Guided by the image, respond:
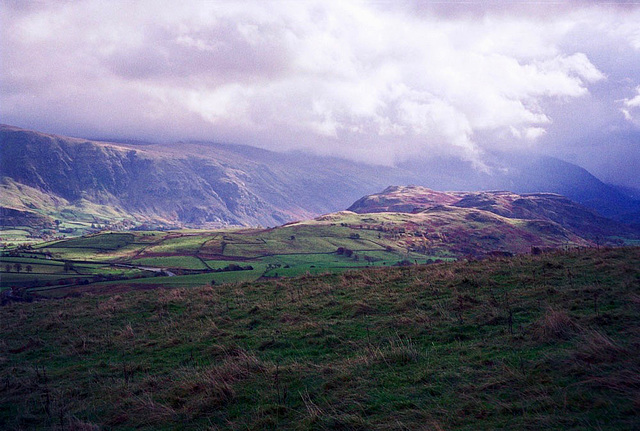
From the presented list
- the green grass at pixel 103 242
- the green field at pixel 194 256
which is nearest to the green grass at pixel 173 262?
the green field at pixel 194 256

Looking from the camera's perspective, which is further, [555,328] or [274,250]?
[274,250]

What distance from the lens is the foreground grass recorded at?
22.6ft

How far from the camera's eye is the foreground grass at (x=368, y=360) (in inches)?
272

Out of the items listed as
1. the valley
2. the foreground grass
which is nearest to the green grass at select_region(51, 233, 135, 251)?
the valley

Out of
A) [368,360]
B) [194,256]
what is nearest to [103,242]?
[194,256]

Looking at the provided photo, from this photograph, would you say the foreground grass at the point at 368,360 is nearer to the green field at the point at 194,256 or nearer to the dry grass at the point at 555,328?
the dry grass at the point at 555,328

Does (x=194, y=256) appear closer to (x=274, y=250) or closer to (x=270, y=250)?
(x=270, y=250)

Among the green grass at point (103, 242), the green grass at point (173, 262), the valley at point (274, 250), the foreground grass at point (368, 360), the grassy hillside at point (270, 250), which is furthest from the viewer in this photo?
the green grass at point (103, 242)

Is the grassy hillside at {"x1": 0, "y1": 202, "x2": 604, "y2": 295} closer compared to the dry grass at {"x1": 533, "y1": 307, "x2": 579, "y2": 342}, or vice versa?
the dry grass at {"x1": 533, "y1": 307, "x2": 579, "y2": 342}

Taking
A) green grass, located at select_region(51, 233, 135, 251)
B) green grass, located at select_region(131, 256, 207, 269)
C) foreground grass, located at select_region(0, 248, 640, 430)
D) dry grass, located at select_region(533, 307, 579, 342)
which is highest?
dry grass, located at select_region(533, 307, 579, 342)

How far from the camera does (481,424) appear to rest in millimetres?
6191

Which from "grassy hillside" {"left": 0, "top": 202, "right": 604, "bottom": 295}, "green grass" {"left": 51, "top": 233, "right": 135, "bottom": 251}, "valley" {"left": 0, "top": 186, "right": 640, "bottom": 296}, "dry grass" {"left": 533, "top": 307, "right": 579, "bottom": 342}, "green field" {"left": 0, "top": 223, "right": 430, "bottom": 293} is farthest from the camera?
"green grass" {"left": 51, "top": 233, "right": 135, "bottom": 251}

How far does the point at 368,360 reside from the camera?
9.81m

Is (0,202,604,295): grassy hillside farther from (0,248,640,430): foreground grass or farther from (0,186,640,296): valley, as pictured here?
(0,248,640,430): foreground grass
